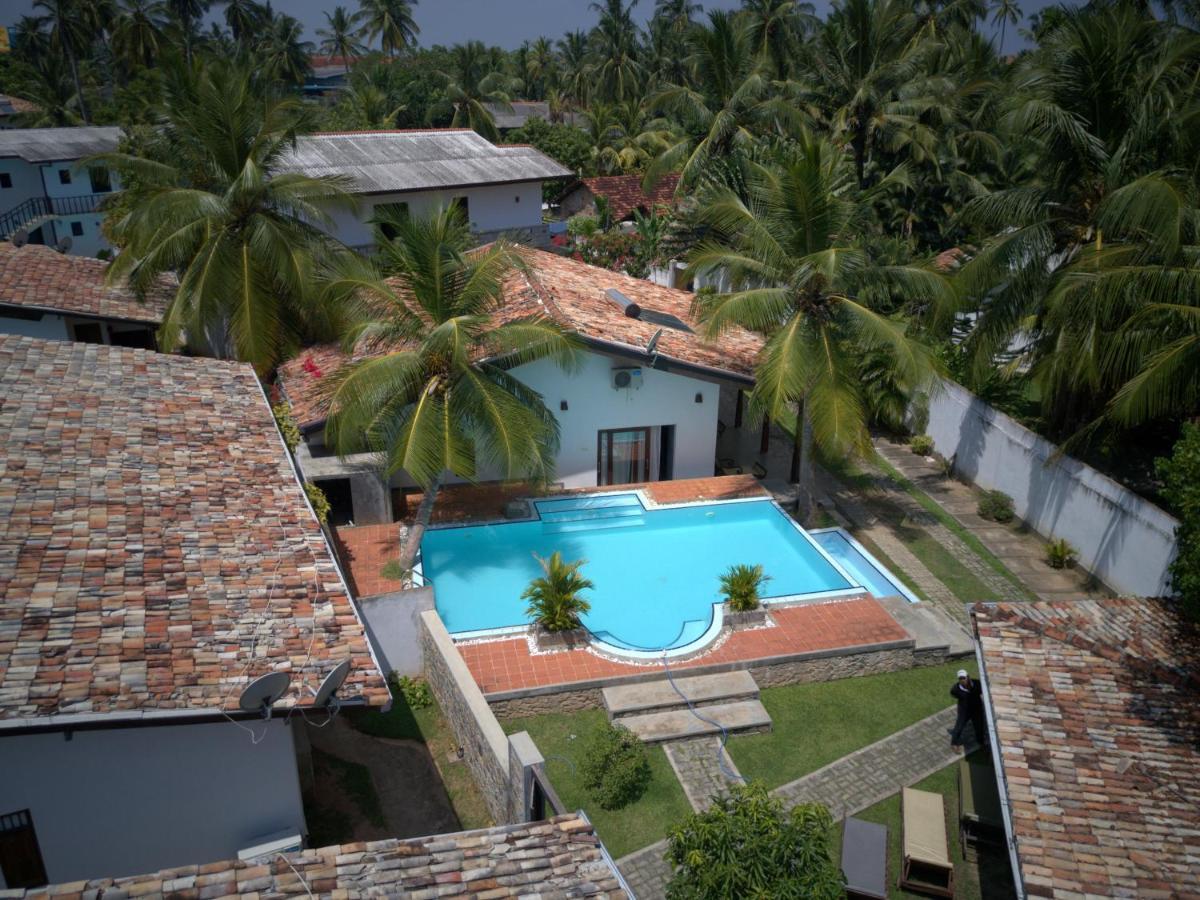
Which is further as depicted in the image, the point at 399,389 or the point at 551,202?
the point at 551,202

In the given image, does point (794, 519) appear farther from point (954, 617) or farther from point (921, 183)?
point (921, 183)

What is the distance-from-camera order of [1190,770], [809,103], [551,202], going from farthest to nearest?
Answer: [551,202]
[809,103]
[1190,770]

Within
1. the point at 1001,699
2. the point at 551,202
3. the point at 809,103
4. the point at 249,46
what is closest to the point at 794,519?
the point at 1001,699

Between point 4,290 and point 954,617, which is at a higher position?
point 4,290

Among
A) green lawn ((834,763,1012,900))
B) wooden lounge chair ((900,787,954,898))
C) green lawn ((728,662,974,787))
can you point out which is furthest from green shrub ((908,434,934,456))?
wooden lounge chair ((900,787,954,898))

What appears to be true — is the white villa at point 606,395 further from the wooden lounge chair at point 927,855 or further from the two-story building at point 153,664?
the wooden lounge chair at point 927,855
